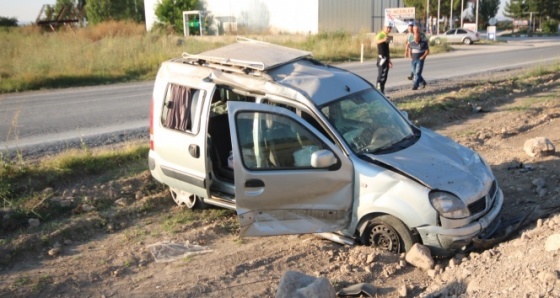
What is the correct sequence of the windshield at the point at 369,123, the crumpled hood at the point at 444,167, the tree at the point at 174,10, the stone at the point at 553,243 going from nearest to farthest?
the stone at the point at 553,243, the crumpled hood at the point at 444,167, the windshield at the point at 369,123, the tree at the point at 174,10

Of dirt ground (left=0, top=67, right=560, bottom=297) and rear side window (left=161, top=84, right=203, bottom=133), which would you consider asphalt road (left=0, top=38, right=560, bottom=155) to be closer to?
dirt ground (left=0, top=67, right=560, bottom=297)

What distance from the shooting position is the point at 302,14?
179ft

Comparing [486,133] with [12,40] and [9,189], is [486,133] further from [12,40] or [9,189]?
[12,40]

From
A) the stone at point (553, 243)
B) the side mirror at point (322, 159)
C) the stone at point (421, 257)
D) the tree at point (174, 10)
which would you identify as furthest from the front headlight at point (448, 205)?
the tree at point (174, 10)

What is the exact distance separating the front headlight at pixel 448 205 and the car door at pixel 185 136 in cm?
241

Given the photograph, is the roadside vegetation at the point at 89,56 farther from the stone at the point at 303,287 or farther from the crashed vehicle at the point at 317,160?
the stone at the point at 303,287

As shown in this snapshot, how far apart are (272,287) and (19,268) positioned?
2.49 metres

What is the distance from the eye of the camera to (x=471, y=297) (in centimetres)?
411

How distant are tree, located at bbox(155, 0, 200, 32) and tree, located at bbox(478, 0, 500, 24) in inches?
1923

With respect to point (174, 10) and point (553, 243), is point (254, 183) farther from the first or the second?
point (174, 10)

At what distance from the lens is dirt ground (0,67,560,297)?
4551 mm

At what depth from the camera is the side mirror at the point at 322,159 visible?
5160 millimetres

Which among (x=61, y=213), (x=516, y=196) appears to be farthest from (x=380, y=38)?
(x=61, y=213)

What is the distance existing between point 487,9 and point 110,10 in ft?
190
